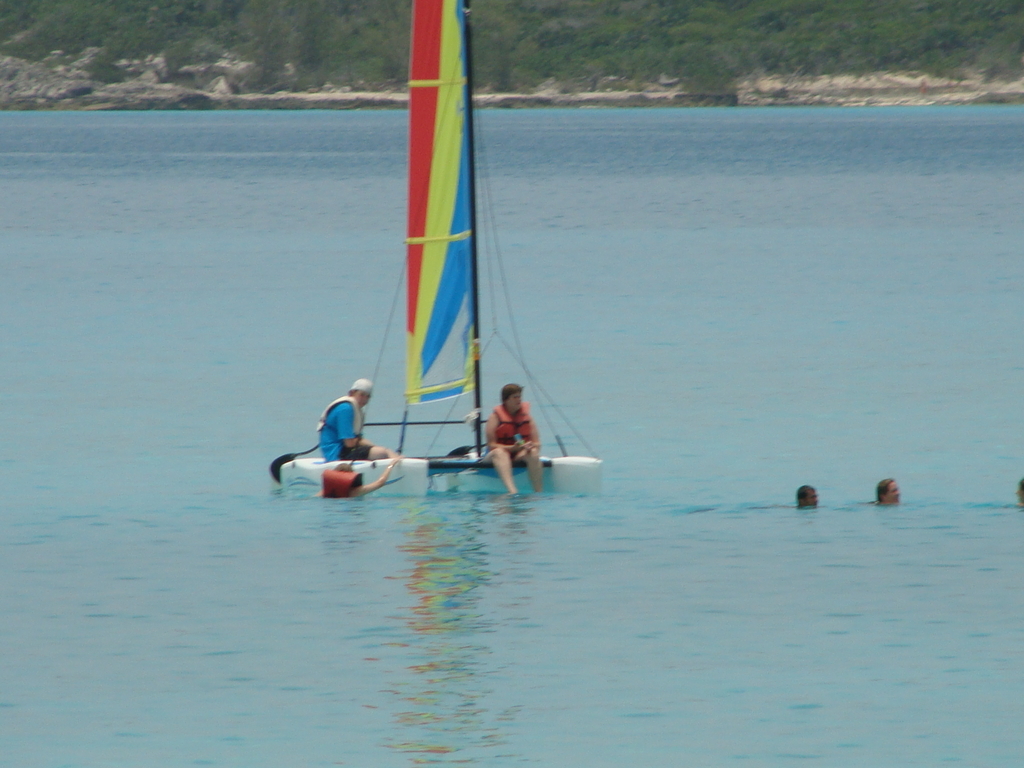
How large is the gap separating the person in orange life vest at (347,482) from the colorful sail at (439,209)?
1008 millimetres

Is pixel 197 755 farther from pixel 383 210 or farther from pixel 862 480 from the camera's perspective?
pixel 383 210

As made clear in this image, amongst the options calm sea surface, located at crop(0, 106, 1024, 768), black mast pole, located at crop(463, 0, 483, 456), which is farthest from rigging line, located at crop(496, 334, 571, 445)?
black mast pole, located at crop(463, 0, 483, 456)

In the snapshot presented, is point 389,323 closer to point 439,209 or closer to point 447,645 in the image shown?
point 439,209

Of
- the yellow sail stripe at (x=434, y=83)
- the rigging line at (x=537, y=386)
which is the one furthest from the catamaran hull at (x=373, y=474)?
the yellow sail stripe at (x=434, y=83)

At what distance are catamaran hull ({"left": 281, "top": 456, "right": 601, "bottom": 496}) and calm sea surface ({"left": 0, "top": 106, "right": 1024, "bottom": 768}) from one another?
19 cm

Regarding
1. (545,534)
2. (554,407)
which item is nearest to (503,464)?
(545,534)

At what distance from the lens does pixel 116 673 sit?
1397 centimetres

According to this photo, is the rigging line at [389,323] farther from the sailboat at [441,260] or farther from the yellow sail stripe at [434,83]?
the yellow sail stripe at [434,83]

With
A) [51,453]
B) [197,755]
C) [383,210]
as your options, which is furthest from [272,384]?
[383,210]

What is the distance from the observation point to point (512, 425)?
19359mm

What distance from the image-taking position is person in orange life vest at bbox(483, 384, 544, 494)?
1927 centimetres

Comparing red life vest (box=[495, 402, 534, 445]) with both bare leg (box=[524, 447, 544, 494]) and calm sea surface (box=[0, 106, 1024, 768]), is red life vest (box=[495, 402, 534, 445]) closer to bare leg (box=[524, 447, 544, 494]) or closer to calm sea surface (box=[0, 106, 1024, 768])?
bare leg (box=[524, 447, 544, 494])

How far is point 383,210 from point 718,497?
172ft

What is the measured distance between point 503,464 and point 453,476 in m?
0.65
